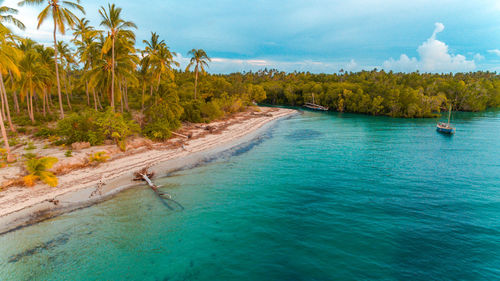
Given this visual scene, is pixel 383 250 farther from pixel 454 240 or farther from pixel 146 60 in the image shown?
pixel 146 60

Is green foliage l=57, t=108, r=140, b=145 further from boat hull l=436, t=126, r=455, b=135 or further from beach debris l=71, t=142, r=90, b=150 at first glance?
boat hull l=436, t=126, r=455, b=135

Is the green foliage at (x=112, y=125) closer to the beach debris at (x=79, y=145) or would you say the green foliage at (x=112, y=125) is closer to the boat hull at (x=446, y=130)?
the beach debris at (x=79, y=145)

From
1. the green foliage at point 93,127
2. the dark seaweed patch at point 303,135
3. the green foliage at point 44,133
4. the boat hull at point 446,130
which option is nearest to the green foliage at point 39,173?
the green foliage at point 93,127

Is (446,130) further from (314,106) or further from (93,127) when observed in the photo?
(93,127)

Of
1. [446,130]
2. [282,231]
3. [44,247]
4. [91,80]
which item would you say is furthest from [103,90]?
[446,130]

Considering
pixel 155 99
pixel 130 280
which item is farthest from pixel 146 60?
pixel 130 280
